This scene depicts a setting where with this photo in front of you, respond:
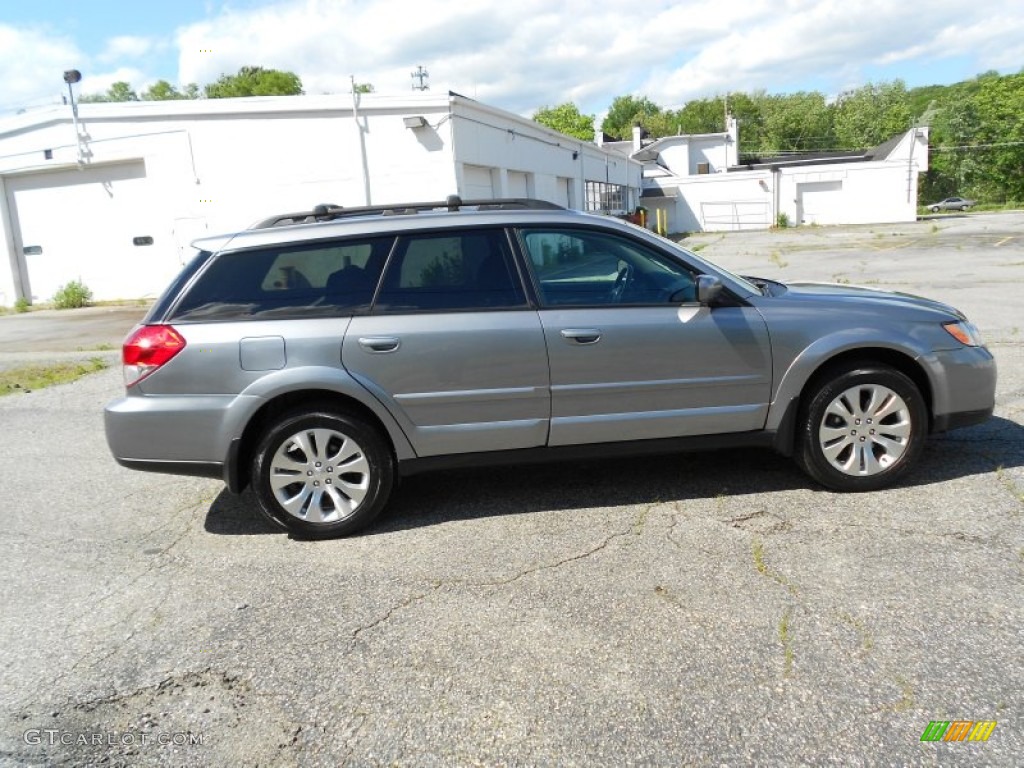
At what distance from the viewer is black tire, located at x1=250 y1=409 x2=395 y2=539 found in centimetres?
428

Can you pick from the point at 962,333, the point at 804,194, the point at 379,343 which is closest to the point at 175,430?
the point at 379,343

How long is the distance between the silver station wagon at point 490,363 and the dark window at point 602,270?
0.04 feet

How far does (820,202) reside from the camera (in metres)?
45.1

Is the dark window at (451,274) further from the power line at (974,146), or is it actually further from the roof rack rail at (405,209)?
the power line at (974,146)

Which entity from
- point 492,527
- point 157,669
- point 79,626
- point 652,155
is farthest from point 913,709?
point 652,155

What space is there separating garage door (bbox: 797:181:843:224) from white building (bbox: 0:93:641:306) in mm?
29695

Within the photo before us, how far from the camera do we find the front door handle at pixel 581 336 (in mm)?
4332

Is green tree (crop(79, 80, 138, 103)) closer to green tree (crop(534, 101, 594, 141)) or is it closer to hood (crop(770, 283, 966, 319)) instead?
green tree (crop(534, 101, 594, 141))

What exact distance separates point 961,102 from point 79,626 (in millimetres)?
79610

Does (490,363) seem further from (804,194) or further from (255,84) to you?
(255,84)

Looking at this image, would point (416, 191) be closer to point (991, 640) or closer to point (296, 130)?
point (296, 130)

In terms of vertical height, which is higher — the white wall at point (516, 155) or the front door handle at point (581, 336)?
the white wall at point (516, 155)

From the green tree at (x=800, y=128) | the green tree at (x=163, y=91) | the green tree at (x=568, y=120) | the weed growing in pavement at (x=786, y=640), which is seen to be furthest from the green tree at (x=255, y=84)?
the weed growing in pavement at (x=786, y=640)

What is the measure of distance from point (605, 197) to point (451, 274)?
31.0m
